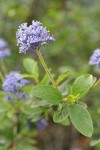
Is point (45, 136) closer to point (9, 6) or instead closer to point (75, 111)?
point (9, 6)

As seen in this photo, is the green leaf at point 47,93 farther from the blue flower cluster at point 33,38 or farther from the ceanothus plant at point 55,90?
the blue flower cluster at point 33,38

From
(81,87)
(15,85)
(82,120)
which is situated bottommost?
(82,120)

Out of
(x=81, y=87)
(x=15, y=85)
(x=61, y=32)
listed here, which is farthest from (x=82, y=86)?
(x=61, y=32)

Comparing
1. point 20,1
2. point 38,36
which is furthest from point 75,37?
point 38,36

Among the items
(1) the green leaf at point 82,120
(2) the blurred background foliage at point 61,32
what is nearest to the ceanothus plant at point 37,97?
(1) the green leaf at point 82,120

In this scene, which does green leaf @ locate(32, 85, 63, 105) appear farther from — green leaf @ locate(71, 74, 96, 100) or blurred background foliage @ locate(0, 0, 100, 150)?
blurred background foliage @ locate(0, 0, 100, 150)

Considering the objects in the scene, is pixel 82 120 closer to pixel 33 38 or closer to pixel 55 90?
pixel 55 90

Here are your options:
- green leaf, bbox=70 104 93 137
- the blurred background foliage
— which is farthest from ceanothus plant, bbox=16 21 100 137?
the blurred background foliage
